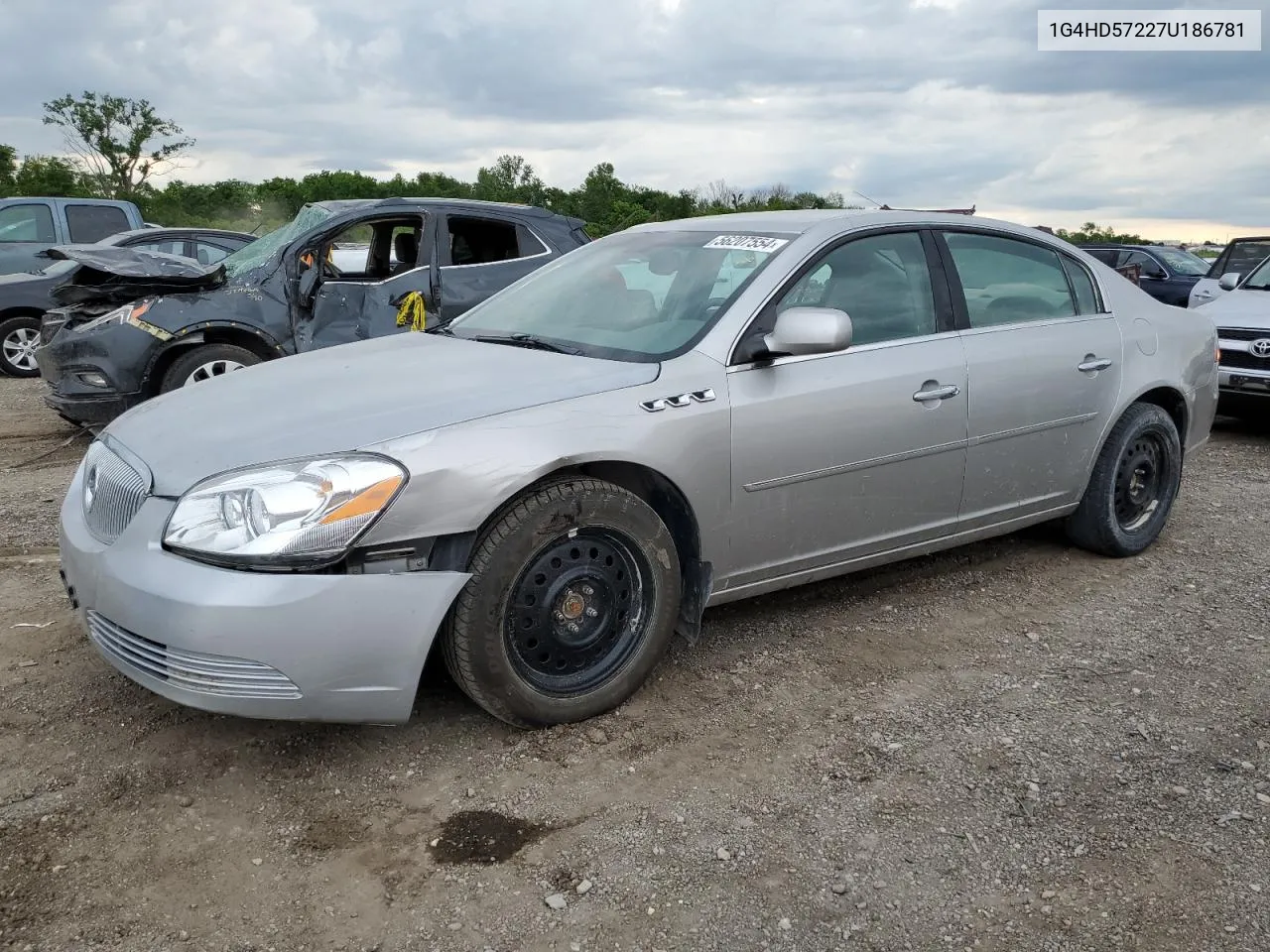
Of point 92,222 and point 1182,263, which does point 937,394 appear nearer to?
point 92,222

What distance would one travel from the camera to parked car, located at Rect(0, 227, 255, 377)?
10.6 meters

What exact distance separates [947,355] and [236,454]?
2524 mm

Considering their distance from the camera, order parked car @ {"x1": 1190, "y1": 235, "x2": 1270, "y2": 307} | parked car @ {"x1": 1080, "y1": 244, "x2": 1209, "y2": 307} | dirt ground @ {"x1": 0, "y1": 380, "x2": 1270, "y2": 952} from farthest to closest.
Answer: parked car @ {"x1": 1080, "y1": 244, "x2": 1209, "y2": 307}, parked car @ {"x1": 1190, "y1": 235, "x2": 1270, "y2": 307}, dirt ground @ {"x1": 0, "y1": 380, "x2": 1270, "y2": 952}

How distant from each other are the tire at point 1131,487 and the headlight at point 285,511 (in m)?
3.26

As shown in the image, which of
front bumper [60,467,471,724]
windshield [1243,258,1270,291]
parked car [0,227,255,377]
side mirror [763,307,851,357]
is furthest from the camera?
parked car [0,227,255,377]

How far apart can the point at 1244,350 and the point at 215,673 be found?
25.8ft

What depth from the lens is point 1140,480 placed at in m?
4.84

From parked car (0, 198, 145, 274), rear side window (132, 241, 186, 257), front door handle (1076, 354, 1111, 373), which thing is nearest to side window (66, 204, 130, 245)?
parked car (0, 198, 145, 274)

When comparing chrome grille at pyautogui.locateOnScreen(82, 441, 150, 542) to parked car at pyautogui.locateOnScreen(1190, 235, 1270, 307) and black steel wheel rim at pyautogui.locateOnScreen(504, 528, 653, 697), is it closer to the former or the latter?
black steel wheel rim at pyautogui.locateOnScreen(504, 528, 653, 697)

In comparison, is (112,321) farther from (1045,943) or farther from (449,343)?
(1045,943)

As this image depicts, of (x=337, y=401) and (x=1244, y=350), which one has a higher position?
(x=337, y=401)

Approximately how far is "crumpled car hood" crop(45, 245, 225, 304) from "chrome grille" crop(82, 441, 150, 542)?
13.7 ft

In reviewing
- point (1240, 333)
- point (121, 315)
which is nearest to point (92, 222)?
point (121, 315)

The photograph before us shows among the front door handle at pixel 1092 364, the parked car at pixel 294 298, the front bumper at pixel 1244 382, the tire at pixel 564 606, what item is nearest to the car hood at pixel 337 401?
the tire at pixel 564 606
